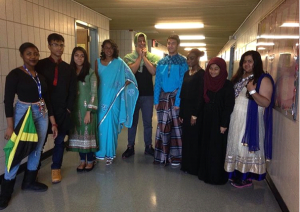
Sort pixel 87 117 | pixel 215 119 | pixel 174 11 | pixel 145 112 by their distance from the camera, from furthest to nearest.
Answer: pixel 174 11 < pixel 145 112 < pixel 87 117 < pixel 215 119

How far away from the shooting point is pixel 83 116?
298cm

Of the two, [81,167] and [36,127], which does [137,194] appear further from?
[36,127]

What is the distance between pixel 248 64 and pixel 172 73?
0.91m

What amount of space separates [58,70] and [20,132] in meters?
0.71

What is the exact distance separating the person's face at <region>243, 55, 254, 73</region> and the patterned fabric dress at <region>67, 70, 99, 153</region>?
1.58 meters

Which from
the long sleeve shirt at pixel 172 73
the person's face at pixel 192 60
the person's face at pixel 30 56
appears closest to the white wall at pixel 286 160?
the person's face at pixel 192 60

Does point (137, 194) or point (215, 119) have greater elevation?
point (215, 119)

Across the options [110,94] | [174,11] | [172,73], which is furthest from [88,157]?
[174,11]

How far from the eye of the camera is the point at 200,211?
2.27 metres

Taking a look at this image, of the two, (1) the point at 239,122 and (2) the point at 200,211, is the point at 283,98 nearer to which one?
(1) the point at 239,122

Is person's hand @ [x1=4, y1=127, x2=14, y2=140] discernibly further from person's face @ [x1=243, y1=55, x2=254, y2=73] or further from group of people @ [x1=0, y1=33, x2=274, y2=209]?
person's face @ [x1=243, y1=55, x2=254, y2=73]

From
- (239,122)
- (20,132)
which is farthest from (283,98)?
(20,132)

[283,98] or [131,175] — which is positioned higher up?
[283,98]

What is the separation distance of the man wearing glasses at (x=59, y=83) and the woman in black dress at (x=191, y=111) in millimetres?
1218
